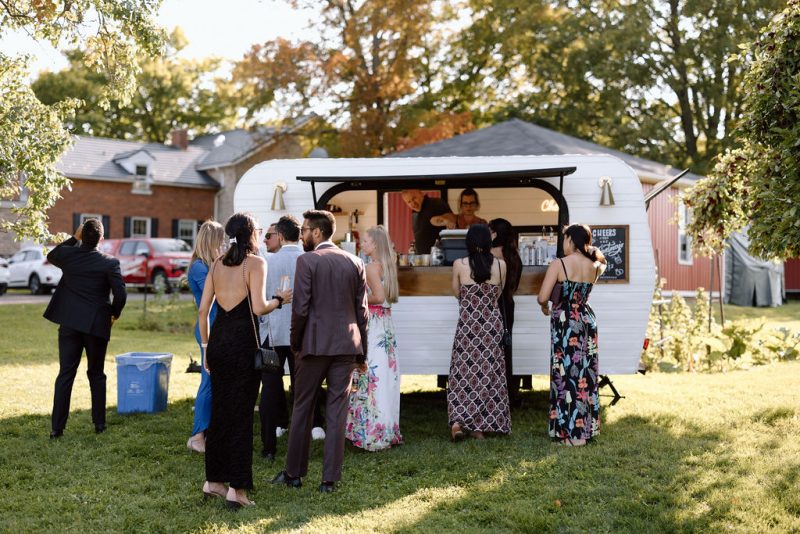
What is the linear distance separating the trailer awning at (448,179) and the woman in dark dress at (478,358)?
88 cm

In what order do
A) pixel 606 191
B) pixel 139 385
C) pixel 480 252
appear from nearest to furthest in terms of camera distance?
pixel 480 252
pixel 606 191
pixel 139 385

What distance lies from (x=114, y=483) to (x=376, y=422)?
1908mm

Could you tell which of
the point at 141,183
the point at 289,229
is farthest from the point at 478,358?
the point at 141,183

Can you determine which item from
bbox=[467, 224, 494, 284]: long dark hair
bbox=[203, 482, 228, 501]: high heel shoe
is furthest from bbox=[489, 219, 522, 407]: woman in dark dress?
bbox=[203, 482, 228, 501]: high heel shoe

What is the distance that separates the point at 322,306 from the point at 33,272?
22.4 m

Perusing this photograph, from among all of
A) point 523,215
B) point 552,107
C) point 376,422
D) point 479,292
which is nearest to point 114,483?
point 376,422

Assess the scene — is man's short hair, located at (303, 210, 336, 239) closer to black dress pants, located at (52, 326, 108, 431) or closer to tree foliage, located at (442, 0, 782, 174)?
black dress pants, located at (52, 326, 108, 431)

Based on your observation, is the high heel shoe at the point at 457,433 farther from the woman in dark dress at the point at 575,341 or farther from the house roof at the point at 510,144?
the house roof at the point at 510,144

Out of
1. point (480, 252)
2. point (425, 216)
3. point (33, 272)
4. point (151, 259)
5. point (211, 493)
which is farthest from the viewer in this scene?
point (33, 272)

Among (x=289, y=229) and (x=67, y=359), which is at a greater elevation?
(x=289, y=229)

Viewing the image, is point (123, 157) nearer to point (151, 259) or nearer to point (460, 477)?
point (151, 259)

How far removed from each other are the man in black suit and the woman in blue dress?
2.65 feet

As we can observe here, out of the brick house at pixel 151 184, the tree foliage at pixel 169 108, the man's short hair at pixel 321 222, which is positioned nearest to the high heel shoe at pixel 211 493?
the man's short hair at pixel 321 222

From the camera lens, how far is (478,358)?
269 inches
